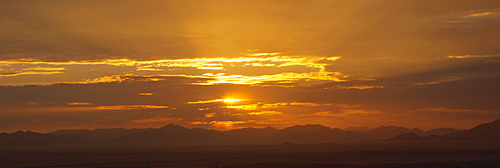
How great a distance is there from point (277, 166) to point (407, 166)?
52.9 feet

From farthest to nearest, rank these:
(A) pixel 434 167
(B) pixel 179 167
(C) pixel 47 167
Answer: (C) pixel 47 167, (B) pixel 179 167, (A) pixel 434 167

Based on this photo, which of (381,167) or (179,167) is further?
(179,167)

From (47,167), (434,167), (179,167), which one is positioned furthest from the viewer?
(47,167)

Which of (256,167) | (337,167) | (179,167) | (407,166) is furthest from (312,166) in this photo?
(179,167)

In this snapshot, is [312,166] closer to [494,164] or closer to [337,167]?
[337,167]

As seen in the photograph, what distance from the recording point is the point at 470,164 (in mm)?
68375

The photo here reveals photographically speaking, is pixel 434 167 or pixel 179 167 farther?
pixel 179 167

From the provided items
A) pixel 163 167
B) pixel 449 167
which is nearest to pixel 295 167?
pixel 449 167

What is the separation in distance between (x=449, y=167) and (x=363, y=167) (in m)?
10.2

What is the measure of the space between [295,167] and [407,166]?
46.0 feet

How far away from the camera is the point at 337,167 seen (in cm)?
6819

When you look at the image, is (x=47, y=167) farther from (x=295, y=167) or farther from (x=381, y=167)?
(x=381, y=167)

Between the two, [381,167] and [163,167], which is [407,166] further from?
[163,167]

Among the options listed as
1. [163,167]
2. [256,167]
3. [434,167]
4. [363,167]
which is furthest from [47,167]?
[434,167]
